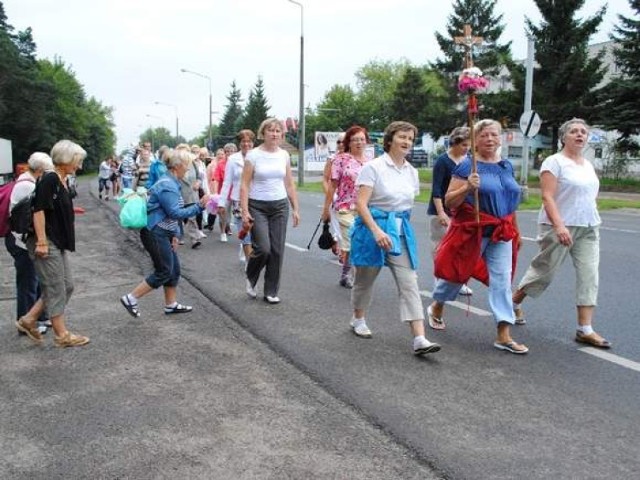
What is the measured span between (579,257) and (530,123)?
15.2 metres

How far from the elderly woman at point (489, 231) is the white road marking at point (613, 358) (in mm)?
507

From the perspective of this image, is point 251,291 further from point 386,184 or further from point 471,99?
point 471,99

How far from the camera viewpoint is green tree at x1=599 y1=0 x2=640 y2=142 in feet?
92.0

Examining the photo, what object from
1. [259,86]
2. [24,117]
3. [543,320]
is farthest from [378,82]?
[543,320]

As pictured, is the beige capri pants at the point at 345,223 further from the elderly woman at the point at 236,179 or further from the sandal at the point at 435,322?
the sandal at the point at 435,322

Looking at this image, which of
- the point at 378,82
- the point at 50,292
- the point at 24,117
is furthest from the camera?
the point at 378,82

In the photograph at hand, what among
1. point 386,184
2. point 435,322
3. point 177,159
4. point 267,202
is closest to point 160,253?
point 177,159

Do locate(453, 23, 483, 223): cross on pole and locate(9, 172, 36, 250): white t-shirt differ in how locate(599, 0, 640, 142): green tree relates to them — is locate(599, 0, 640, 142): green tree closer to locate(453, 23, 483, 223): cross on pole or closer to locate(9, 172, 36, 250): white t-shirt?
locate(453, 23, 483, 223): cross on pole

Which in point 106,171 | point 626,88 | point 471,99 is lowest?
point 106,171

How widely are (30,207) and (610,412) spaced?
4296mm

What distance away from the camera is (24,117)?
5850cm

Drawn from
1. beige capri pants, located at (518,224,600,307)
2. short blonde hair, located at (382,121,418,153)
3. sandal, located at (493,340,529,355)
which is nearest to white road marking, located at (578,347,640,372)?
beige capri pants, located at (518,224,600,307)

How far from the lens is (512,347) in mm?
5055

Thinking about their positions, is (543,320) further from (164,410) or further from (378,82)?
(378,82)
